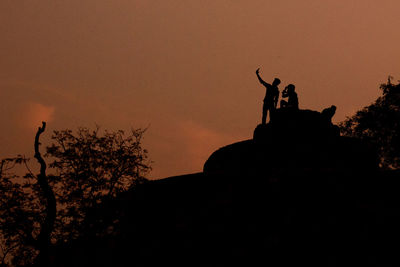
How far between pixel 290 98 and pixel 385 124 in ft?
66.1

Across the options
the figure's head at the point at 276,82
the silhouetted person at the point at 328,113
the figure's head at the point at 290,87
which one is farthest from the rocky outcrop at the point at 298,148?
the figure's head at the point at 276,82

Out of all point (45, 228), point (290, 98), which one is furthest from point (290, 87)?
point (45, 228)

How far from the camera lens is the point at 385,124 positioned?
46.8 metres

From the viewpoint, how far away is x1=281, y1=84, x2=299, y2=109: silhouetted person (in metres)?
29.9

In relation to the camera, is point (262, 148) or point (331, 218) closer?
point (331, 218)

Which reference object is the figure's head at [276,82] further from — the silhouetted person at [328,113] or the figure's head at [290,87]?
the silhouetted person at [328,113]

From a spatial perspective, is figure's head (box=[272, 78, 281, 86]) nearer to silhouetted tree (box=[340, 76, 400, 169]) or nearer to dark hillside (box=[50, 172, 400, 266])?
dark hillside (box=[50, 172, 400, 266])

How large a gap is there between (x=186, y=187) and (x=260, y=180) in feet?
14.4

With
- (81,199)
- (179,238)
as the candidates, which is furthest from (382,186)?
(81,199)

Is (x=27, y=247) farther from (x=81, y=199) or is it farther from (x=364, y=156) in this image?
(x=364, y=156)

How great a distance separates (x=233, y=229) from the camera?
22.0 metres

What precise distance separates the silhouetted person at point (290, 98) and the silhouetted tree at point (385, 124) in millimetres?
18671

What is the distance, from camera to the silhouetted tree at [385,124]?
4612 centimetres

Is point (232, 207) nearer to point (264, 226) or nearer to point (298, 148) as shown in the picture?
point (264, 226)
